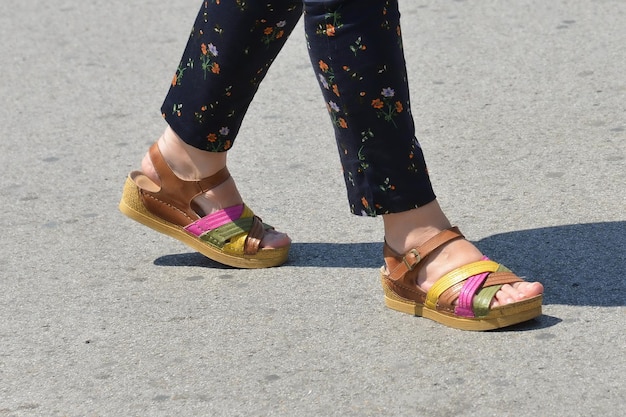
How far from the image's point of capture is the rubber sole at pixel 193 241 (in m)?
3.10

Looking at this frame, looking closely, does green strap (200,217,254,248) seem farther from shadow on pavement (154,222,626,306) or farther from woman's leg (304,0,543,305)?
woman's leg (304,0,543,305)

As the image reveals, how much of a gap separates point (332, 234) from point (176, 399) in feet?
3.09

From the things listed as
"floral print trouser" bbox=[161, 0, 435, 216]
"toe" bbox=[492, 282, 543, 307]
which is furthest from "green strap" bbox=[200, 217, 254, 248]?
"toe" bbox=[492, 282, 543, 307]

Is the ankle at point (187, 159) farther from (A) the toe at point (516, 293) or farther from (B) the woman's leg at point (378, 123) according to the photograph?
(A) the toe at point (516, 293)

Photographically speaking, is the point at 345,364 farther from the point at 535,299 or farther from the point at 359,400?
the point at 535,299

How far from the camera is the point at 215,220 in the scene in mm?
3115

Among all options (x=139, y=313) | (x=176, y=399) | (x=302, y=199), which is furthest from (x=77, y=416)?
(x=302, y=199)

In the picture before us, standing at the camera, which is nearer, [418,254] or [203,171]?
[418,254]

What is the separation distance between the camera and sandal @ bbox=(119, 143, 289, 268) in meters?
3.10

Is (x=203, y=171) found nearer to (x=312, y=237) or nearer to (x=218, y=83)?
(x=218, y=83)

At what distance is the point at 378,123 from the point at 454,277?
1.27 feet

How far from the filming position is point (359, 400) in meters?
2.40

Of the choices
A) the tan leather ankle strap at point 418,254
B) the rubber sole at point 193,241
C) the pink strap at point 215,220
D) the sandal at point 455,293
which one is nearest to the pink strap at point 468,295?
the sandal at point 455,293

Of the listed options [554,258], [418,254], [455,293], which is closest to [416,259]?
[418,254]
